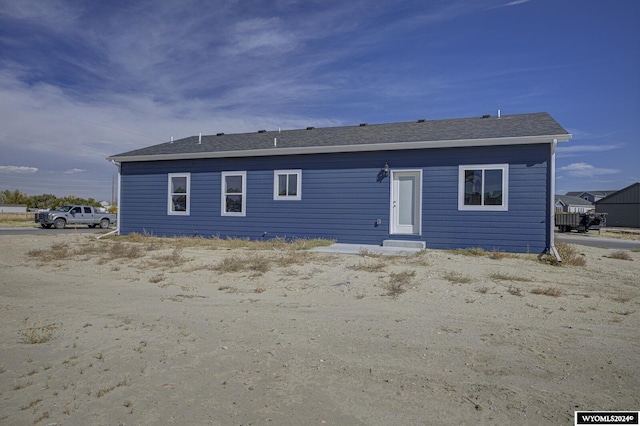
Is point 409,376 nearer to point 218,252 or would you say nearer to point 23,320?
A: point 23,320

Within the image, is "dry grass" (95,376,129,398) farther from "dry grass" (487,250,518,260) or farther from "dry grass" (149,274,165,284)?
"dry grass" (487,250,518,260)

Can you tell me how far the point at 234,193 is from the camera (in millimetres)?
15508

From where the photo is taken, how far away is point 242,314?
18.6 feet

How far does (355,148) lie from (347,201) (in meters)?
1.71

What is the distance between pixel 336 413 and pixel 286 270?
5910 mm

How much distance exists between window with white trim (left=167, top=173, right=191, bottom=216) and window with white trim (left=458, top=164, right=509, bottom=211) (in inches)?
389

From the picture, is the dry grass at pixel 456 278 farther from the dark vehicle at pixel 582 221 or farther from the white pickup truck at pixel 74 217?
the white pickup truck at pixel 74 217

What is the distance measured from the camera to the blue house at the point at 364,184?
11930mm

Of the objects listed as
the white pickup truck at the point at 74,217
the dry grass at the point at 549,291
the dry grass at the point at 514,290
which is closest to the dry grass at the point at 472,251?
the dry grass at the point at 514,290

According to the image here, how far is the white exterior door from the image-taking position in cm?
1316

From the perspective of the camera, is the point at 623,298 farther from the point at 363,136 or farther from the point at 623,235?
the point at 623,235

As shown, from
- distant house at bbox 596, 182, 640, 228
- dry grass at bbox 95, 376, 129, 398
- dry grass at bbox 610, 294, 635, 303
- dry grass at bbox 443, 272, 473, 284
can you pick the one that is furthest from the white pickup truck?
distant house at bbox 596, 182, 640, 228

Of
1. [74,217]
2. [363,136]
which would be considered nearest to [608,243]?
[363,136]

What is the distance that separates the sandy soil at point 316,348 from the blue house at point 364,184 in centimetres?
405
